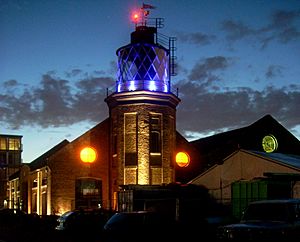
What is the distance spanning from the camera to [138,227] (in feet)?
59.5

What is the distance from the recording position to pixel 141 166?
39.3 metres

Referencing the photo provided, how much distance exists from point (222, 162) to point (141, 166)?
8.25 metres

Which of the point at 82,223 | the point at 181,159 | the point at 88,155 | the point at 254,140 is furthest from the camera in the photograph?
the point at 254,140

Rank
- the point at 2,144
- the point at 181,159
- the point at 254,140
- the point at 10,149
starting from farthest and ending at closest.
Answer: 1. the point at 10,149
2. the point at 2,144
3. the point at 254,140
4. the point at 181,159

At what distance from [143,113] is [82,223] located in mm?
14770

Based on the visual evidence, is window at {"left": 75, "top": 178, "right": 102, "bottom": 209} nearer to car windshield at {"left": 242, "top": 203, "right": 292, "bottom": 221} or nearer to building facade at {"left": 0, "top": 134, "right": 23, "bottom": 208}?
car windshield at {"left": 242, "top": 203, "right": 292, "bottom": 221}

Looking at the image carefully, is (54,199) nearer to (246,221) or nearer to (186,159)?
(186,159)

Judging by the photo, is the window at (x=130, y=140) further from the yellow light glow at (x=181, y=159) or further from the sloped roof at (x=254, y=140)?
the sloped roof at (x=254, y=140)

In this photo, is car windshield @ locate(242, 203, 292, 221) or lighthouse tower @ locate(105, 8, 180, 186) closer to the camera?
car windshield @ locate(242, 203, 292, 221)

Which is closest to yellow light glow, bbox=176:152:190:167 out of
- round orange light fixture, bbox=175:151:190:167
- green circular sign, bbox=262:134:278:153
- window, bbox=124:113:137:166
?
round orange light fixture, bbox=175:151:190:167

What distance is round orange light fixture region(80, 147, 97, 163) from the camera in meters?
42.5

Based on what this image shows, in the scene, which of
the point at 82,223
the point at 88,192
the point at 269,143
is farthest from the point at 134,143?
the point at 82,223

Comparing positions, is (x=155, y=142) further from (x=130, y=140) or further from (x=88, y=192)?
(x=88, y=192)

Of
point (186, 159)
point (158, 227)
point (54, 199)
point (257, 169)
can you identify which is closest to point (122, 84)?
point (186, 159)
